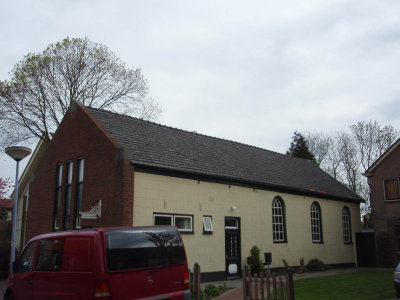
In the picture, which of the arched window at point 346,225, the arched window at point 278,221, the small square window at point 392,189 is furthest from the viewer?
the arched window at point 346,225

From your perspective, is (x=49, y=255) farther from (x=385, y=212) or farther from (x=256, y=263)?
(x=385, y=212)

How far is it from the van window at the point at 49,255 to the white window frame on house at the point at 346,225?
21.3m

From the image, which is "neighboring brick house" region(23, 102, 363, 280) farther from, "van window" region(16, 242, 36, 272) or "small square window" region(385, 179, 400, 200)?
"van window" region(16, 242, 36, 272)

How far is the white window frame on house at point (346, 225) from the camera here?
2516cm

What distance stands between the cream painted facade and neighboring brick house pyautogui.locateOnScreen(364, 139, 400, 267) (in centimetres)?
217

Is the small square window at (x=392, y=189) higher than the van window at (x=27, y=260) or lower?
higher

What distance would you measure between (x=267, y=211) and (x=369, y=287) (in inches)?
268

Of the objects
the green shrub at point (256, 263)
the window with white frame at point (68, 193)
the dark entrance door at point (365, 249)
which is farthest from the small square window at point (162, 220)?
the dark entrance door at point (365, 249)

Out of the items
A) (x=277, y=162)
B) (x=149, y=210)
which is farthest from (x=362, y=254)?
(x=149, y=210)

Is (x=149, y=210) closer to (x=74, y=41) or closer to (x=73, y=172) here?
(x=73, y=172)

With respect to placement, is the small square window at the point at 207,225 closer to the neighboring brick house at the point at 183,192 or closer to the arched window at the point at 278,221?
the neighboring brick house at the point at 183,192

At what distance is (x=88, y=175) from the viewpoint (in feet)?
53.8

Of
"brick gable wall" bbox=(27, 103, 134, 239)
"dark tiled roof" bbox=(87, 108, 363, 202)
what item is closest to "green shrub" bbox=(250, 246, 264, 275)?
"dark tiled roof" bbox=(87, 108, 363, 202)

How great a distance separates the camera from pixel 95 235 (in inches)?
265
